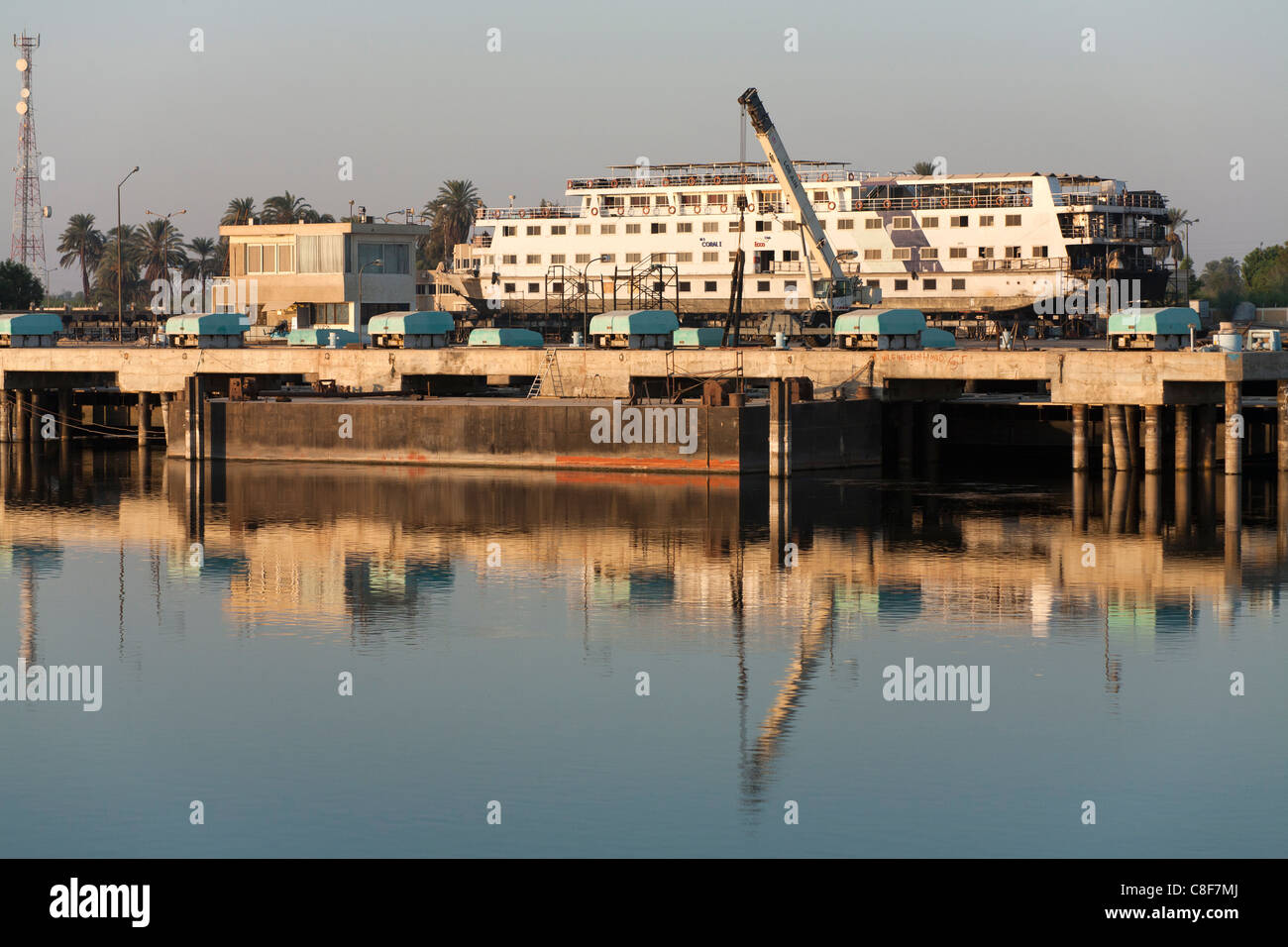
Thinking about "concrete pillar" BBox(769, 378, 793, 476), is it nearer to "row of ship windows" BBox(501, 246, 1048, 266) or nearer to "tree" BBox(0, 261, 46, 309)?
"row of ship windows" BBox(501, 246, 1048, 266)

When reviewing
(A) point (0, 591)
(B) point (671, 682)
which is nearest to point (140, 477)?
(A) point (0, 591)

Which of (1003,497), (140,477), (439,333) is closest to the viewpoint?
(1003,497)

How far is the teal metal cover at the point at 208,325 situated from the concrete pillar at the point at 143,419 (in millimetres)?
4143

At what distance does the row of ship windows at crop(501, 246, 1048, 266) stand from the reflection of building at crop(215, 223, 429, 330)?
27.9 meters

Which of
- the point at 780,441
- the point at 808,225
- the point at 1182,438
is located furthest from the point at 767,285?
the point at 780,441

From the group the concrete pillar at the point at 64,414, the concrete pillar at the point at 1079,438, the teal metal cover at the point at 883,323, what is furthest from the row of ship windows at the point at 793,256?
the concrete pillar at the point at 64,414

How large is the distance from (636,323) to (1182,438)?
2556 cm

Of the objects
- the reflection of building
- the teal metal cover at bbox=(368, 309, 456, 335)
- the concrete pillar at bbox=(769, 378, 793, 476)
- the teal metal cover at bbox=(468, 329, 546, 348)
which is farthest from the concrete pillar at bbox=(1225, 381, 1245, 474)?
the reflection of building

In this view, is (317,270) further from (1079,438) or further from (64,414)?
(1079,438)

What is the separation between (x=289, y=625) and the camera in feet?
144

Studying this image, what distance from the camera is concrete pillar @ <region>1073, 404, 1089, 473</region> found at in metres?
73.3

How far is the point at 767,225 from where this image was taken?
13525 cm

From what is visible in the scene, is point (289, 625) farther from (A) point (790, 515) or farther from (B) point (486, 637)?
(A) point (790, 515)
